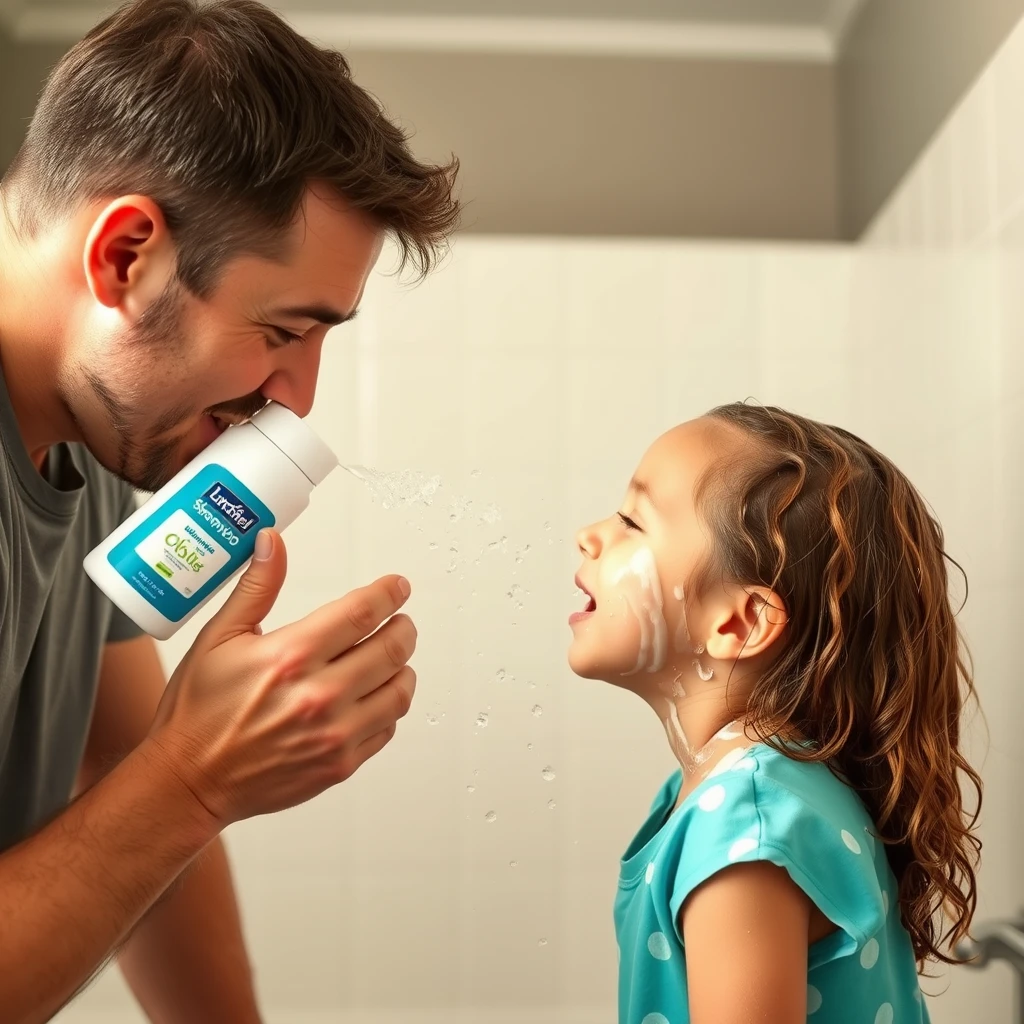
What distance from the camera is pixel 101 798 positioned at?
765 mm

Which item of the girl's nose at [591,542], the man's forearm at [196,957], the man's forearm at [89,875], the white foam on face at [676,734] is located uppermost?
the girl's nose at [591,542]

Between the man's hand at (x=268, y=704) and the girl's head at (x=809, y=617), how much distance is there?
11.5 inches

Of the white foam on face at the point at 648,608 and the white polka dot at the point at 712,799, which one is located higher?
the white foam on face at the point at 648,608

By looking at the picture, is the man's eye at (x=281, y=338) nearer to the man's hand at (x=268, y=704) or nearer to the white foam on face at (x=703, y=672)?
the man's hand at (x=268, y=704)

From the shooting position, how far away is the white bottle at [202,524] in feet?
2.82

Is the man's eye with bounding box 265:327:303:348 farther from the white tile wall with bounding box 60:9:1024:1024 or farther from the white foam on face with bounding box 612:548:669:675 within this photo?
the white tile wall with bounding box 60:9:1024:1024

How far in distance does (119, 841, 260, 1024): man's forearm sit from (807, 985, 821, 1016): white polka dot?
51cm

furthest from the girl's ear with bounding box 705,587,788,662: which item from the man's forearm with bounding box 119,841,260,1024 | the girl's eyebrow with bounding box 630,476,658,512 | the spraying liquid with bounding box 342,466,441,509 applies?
the spraying liquid with bounding box 342,466,441,509

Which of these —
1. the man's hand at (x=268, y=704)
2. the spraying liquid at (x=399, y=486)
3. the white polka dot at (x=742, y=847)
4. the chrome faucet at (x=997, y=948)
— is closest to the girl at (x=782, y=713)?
the white polka dot at (x=742, y=847)

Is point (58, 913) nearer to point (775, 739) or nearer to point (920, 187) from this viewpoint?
point (775, 739)

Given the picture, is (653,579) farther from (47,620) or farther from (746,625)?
(47,620)

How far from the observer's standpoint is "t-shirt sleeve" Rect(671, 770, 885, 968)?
2.66 ft

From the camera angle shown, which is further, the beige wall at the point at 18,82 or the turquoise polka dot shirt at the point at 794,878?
the beige wall at the point at 18,82

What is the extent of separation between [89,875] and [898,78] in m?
1.74
